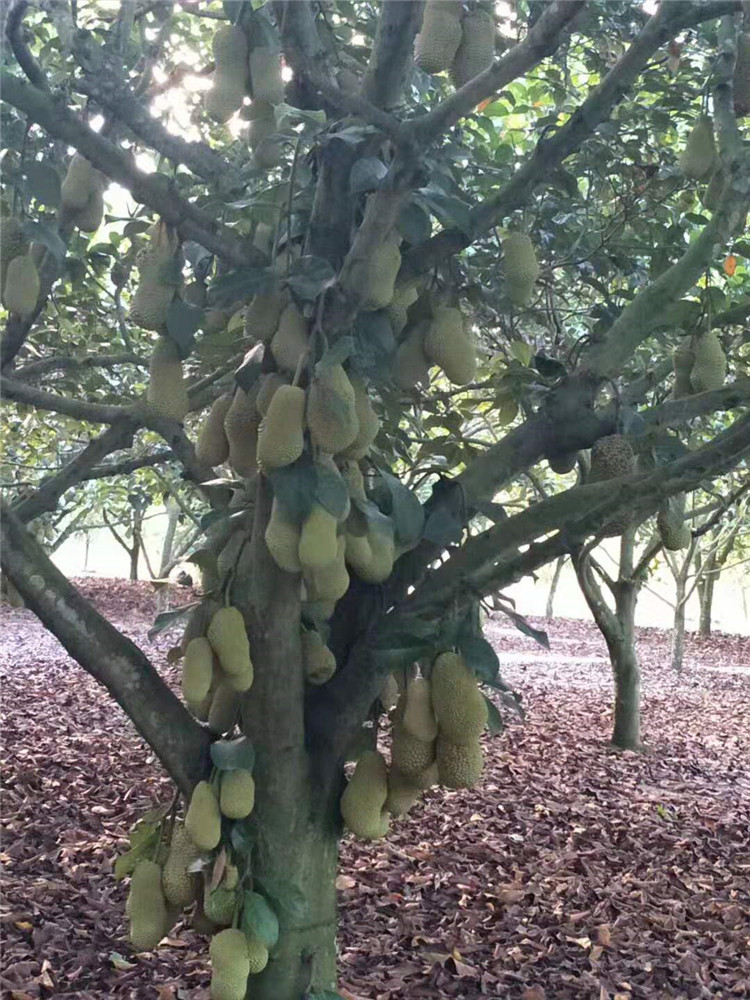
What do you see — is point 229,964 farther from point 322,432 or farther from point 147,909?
point 322,432

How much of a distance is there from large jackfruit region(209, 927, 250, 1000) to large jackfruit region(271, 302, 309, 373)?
99cm

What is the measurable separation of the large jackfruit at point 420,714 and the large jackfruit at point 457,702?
0.02m

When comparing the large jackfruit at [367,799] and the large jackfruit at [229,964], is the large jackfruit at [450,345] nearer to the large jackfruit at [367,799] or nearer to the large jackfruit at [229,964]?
the large jackfruit at [367,799]

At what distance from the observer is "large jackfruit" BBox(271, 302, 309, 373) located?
5.40ft

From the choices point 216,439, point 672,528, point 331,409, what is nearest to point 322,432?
point 331,409

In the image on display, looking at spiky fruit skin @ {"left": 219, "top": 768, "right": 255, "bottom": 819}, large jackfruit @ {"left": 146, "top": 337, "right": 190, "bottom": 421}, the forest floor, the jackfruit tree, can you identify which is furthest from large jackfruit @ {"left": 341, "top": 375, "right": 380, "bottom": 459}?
the forest floor

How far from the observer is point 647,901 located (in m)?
3.39

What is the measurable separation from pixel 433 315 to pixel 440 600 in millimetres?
580

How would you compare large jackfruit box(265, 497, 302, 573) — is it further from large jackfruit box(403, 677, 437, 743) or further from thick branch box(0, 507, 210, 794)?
thick branch box(0, 507, 210, 794)

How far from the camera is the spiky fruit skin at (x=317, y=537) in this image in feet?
5.01

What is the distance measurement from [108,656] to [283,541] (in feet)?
1.58

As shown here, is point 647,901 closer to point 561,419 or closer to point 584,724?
point 561,419

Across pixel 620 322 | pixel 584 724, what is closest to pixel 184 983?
pixel 620 322

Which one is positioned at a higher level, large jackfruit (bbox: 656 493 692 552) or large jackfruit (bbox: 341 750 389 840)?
large jackfruit (bbox: 656 493 692 552)
